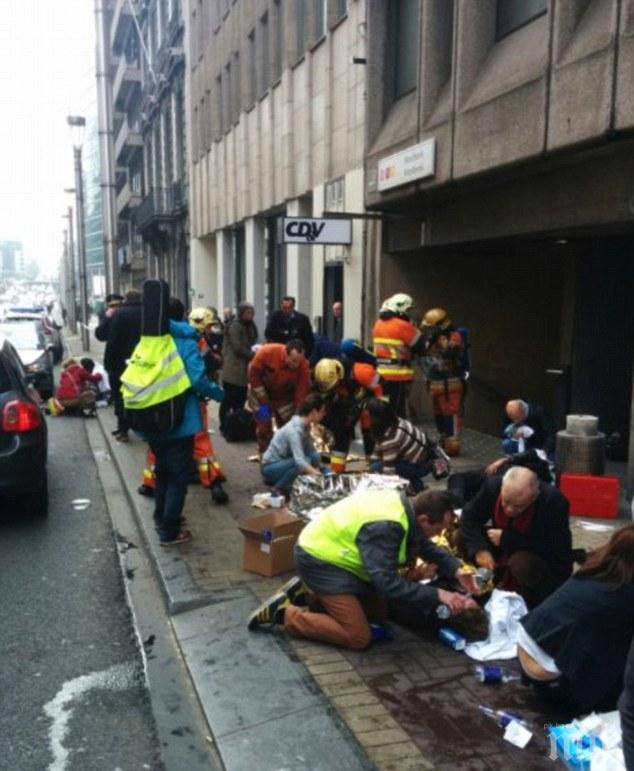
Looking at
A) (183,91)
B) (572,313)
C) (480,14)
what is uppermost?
(183,91)

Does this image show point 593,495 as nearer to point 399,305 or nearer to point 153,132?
point 399,305

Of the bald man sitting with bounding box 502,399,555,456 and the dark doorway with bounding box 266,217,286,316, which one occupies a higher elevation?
the dark doorway with bounding box 266,217,286,316

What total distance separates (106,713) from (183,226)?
96.0 ft

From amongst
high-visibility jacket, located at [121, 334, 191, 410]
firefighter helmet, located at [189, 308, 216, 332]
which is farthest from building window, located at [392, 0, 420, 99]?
high-visibility jacket, located at [121, 334, 191, 410]

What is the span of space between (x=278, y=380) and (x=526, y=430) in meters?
2.59

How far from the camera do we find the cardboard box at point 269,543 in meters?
5.54

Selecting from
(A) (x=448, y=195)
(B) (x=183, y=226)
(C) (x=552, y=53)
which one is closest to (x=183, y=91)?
(B) (x=183, y=226)

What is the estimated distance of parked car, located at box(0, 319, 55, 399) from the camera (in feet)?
51.3

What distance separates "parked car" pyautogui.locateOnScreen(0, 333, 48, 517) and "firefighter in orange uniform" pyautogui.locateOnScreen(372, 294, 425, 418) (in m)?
3.73

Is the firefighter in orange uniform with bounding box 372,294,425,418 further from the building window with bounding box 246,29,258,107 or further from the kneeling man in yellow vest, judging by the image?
the building window with bounding box 246,29,258,107

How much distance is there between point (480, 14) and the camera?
8.96 metres

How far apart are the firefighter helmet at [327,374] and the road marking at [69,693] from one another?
3.81 meters

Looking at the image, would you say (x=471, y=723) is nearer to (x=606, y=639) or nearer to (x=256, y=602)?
(x=606, y=639)

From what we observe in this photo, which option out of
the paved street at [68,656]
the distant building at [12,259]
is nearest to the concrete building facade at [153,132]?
the paved street at [68,656]
